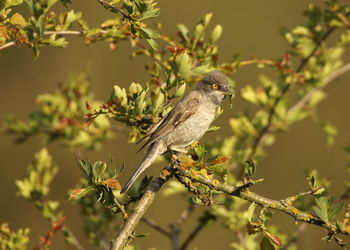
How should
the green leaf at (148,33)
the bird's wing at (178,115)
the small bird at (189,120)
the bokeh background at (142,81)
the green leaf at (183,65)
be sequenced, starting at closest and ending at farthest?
1. the green leaf at (148,33)
2. the green leaf at (183,65)
3. the bird's wing at (178,115)
4. the small bird at (189,120)
5. the bokeh background at (142,81)

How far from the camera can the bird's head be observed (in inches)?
165

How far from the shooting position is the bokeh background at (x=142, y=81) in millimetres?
8281

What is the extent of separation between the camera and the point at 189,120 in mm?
4367

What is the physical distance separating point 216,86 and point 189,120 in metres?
0.33

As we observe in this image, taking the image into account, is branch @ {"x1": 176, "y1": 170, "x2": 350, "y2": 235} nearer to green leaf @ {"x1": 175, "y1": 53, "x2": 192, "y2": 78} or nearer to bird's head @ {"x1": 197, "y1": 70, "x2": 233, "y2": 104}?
green leaf @ {"x1": 175, "y1": 53, "x2": 192, "y2": 78}

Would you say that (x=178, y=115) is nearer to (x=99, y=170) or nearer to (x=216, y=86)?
(x=216, y=86)

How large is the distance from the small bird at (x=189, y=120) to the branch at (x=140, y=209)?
870 millimetres

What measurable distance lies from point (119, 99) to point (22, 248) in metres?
1.24

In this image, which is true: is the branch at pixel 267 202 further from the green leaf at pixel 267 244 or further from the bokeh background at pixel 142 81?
the bokeh background at pixel 142 81

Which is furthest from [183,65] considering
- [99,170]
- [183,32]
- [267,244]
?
[267,244]

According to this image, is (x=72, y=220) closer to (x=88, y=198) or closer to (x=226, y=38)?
(x=88, y=198)

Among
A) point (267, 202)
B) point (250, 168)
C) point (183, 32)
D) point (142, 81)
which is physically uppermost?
point (142, 81)

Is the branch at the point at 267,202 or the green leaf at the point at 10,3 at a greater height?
the green leaf at the point at 10,3

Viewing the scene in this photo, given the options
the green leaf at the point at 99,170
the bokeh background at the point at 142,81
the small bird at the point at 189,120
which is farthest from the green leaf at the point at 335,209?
the bokeh background at the point at 142,81
